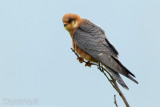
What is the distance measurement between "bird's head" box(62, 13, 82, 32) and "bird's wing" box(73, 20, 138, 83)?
11 cm


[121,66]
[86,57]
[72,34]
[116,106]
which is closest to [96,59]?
[86,57]

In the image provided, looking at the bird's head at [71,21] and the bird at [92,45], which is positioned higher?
the bird's head at [71,21]

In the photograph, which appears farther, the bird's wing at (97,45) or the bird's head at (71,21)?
the bird's head at (71,21)

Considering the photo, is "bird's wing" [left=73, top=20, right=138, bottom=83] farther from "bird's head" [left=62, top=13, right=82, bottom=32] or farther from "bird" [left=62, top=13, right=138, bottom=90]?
"bird's head" [left=62, top=13, right=82, bottom=32]

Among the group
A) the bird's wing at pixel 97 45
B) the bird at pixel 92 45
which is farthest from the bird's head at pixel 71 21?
the bird's wing at pixel 97 45

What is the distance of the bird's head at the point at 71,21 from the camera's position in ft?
15.3

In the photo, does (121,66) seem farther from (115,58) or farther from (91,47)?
(91,47)

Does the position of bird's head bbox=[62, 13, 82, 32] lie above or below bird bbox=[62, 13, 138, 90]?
above

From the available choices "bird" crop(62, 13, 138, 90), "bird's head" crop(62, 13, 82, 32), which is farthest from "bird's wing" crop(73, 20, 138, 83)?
"bird's head" crop(62, 13, 82, 32)

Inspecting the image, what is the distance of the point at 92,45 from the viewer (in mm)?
4398

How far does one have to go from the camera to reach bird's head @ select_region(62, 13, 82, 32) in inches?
184

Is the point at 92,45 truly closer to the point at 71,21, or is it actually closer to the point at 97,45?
the point at 97,45

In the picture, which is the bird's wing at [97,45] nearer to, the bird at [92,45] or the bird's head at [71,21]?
the bird at [92,45]

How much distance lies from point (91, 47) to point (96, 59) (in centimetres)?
24
